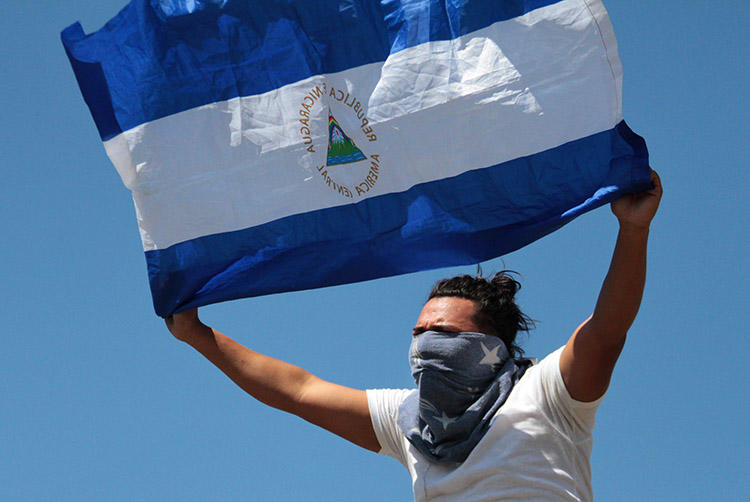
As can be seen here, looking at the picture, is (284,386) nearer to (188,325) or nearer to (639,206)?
(188,325)

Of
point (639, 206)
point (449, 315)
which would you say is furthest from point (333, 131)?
point (639, 206)

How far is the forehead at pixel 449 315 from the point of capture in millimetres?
5473

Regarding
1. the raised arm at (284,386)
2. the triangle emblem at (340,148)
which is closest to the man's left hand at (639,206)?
the triangle emblem at (340,148)

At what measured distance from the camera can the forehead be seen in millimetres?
5473

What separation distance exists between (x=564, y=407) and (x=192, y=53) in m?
3.24

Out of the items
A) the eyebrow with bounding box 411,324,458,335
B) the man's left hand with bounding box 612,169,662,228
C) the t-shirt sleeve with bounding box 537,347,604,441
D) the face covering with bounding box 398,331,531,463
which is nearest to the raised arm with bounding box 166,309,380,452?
the face covering with bounding box 398,331,531,463

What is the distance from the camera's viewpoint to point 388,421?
578cm

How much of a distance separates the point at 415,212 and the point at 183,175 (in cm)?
151

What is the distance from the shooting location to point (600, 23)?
17.0 feet

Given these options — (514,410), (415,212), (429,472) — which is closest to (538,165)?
(415,212)

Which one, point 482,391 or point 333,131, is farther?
point 333,131

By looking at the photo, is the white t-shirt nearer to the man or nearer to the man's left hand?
the man

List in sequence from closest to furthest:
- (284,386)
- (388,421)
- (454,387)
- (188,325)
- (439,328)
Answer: (454,387)
(439,328)
(388,421)
(284,386)
(188,325)

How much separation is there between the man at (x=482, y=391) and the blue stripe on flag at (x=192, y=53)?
1.41m
